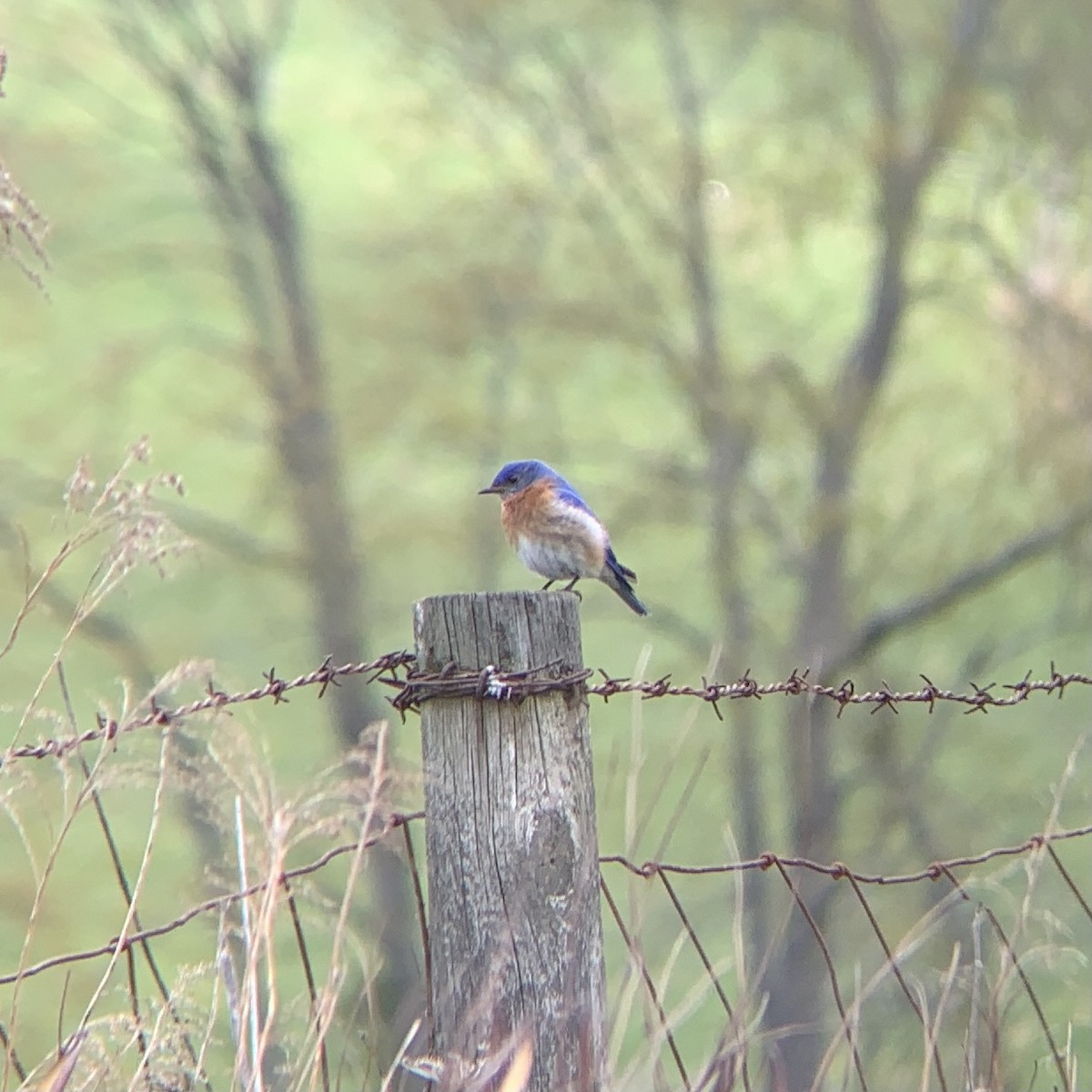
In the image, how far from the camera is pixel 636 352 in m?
10.6

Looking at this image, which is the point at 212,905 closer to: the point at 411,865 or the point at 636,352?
the point at 411,865

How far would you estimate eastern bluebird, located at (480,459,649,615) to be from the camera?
199 inches

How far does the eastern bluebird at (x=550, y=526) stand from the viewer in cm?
505

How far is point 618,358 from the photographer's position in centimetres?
1132

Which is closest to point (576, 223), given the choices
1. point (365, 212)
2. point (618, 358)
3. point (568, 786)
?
point (618, 358)

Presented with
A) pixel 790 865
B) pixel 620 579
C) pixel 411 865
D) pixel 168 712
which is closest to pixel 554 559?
pixel 620 579

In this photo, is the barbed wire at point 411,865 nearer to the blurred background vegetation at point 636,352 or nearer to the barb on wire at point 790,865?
the barb on wire at point 790,865

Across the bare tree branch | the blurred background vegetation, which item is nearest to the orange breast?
the blurred background vegetation

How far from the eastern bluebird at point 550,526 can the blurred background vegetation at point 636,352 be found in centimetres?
491

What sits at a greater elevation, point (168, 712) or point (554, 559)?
point (554, 559)

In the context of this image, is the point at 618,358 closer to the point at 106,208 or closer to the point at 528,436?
the point at 528,436

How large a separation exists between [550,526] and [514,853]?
303 cm

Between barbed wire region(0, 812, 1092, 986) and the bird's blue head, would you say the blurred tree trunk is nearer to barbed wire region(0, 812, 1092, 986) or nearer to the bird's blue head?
the bird's blue head

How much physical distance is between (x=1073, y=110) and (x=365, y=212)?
17.1ft
